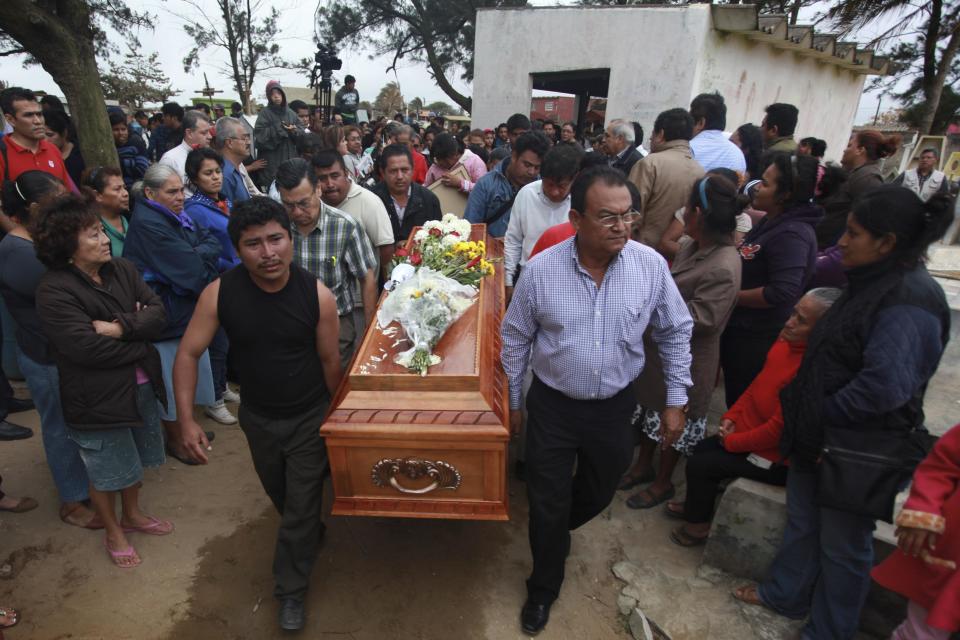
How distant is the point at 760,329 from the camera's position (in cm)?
297

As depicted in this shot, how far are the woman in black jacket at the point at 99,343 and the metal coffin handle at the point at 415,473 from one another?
122cm

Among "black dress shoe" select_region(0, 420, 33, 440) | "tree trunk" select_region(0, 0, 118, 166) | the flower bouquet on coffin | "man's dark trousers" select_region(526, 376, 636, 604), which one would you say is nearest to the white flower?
the flower bouquet on coffin

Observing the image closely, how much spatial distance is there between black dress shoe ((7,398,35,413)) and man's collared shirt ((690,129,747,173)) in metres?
5.38

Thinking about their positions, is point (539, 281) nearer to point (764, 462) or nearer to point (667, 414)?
point (667, 414)

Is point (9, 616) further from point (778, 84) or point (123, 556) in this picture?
point (778, 84)

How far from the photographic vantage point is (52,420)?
2.70m

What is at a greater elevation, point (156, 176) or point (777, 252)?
point (156, 176)

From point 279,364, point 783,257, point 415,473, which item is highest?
point 783,257

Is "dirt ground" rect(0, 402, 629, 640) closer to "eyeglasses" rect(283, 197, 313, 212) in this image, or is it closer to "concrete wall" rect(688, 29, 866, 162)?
→ "eyeglasses" rect(283, 197, 313, 212)

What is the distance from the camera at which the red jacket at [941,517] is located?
1635mm

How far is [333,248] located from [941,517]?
2.76 metres

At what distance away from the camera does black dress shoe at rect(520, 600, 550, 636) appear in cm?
237

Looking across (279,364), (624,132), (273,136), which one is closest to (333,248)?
(279,364)

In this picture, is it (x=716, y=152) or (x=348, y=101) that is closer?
(x=716, y=152)
